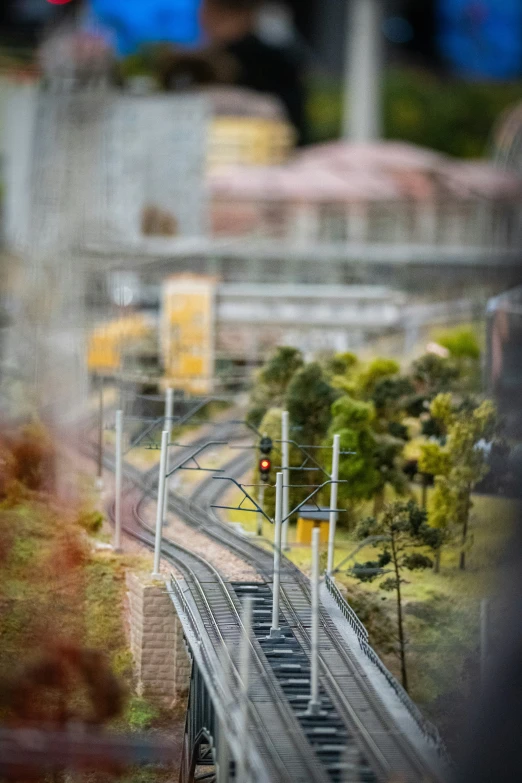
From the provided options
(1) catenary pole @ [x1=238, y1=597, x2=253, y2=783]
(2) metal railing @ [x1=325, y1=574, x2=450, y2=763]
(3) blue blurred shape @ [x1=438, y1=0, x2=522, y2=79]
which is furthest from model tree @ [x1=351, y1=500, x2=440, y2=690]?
(3) blue blurred shape @ [x1=438, y1=0, x2=522, y2=79]

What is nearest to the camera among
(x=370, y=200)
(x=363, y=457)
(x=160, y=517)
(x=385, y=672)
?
(x=385, y=672)

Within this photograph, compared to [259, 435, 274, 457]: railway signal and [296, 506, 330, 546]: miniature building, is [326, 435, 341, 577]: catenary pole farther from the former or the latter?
[259, 435, 274, 457]: railway signal

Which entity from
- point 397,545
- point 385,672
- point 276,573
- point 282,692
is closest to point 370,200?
point 397,545

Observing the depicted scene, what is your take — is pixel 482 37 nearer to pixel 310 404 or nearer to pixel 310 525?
pixel 310 404

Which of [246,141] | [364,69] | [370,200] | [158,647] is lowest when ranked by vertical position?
[158,647]

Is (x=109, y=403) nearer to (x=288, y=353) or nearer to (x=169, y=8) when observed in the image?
(x=288, y=353)

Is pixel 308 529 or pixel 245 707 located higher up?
pixel 308 529
